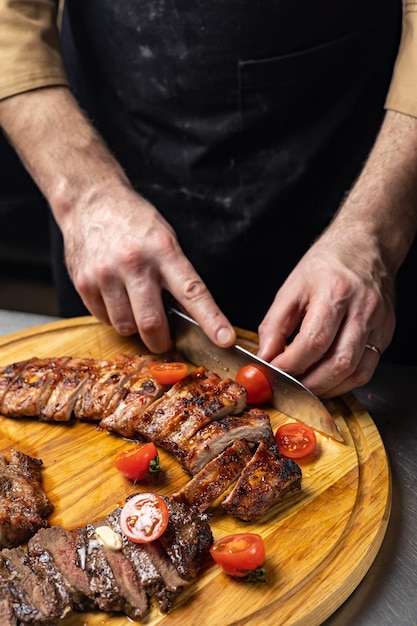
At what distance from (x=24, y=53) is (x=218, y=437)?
234 cm

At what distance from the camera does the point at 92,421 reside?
3672mm

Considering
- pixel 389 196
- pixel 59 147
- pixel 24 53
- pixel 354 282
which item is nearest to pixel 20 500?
pixel 354 282

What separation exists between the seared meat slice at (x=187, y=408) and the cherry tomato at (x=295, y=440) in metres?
0.24

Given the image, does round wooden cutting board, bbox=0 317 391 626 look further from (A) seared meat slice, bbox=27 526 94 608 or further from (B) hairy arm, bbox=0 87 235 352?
(B) hairy arm, bbox=0 87 235 352

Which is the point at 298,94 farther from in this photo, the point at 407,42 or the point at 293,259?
the point at 293,259

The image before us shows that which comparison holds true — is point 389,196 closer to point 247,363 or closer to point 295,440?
point 247,363

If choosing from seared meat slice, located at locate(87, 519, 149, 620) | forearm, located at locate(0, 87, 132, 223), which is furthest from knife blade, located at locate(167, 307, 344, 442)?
seared meat slice, located at locate(87, 519, 149, 620)

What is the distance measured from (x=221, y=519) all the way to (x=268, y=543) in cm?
23

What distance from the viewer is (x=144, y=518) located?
111 inches

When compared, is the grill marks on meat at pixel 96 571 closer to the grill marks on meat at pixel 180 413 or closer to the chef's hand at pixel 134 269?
the grill marks on meat at pixel 180 413

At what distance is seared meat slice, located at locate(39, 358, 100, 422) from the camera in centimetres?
361

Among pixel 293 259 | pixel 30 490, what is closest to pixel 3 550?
pixel 30 490

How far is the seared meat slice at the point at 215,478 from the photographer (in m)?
3.08

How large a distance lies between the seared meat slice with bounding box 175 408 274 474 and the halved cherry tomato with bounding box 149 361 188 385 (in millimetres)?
380
